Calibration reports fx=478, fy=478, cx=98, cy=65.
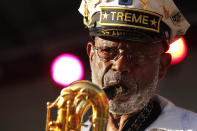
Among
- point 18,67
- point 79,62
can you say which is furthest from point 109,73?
point 18,67

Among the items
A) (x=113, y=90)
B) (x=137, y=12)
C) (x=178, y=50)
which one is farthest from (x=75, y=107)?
(x=178, y=50)

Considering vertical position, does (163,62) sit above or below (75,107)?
above

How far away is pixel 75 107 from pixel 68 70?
2953mm

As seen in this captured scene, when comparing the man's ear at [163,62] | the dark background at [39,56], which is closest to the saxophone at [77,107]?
the man's ear at [163,62]

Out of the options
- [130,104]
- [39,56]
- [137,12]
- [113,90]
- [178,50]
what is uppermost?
[137,12]

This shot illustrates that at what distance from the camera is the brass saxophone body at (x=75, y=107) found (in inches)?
125

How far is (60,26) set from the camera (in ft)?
21.1

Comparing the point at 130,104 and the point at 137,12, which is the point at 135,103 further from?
the point at 137,12

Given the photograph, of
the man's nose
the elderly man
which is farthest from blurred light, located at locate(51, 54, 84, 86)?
the man's nose

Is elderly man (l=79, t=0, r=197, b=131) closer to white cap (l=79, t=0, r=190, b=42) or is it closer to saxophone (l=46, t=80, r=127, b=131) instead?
white cap (l=79, t=0, r=190, b=42)

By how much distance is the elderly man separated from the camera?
11.4 ft

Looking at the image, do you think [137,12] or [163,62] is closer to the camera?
[137,12]

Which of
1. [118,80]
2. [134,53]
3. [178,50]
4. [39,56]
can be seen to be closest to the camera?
[118,80]

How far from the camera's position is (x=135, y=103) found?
11.6 feet
